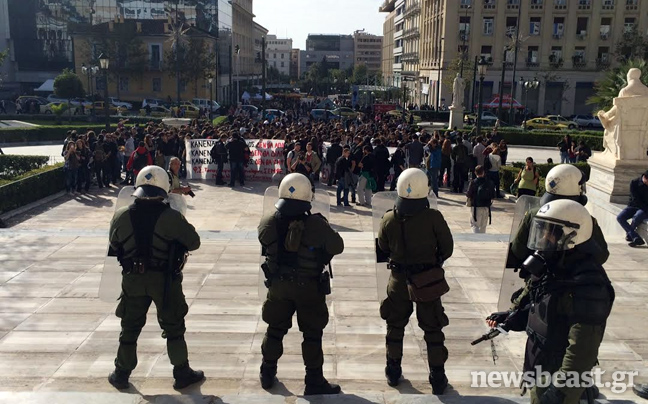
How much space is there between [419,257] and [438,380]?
3.21ft

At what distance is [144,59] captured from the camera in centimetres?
5519

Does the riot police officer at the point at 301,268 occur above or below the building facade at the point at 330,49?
below

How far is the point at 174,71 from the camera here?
53625mm

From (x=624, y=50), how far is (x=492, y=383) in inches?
2086

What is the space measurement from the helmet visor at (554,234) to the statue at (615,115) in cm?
926

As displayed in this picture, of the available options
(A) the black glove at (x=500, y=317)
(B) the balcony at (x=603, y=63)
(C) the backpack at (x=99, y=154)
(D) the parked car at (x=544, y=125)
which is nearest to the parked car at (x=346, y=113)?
(D) the parked car at (x=544, y=125)

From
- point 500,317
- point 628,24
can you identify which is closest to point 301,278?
point 500,317

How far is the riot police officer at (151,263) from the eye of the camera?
4.75m

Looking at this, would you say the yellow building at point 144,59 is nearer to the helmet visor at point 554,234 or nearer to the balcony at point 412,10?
the balcony at point 412,10

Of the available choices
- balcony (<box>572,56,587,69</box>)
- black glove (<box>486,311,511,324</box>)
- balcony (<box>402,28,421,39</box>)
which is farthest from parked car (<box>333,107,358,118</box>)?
black glove (<box>486,311,511,324</box>)

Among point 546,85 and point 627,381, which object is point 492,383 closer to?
point 627,381

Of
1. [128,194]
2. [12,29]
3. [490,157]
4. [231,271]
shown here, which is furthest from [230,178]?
[12,29]

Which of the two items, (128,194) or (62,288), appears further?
(62,288)

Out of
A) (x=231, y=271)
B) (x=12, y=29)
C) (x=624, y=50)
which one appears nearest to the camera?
(x=231, y=271)
